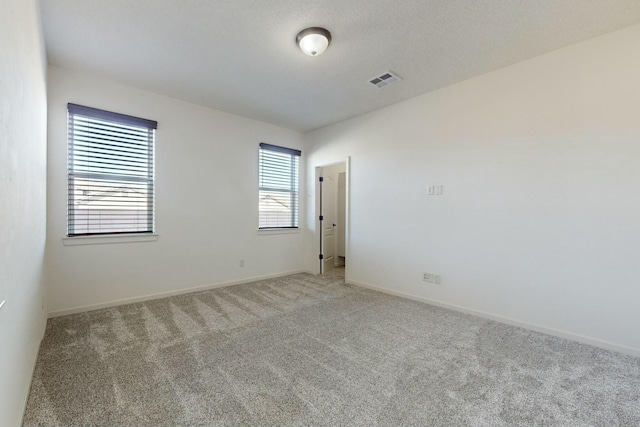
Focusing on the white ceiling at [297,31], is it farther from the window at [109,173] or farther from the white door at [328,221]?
the white door at [328,221]

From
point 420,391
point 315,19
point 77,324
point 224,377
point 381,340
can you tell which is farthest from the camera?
point 77,324

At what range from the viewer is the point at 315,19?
231cm

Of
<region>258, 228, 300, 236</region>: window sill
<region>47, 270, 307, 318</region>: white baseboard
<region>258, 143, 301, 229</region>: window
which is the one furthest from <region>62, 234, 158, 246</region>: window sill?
<region>258, 143, 301, 229</region>: window

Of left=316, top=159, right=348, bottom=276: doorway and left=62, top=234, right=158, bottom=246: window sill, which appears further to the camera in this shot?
left=316, top=159, right=348, bottom=276: doorway

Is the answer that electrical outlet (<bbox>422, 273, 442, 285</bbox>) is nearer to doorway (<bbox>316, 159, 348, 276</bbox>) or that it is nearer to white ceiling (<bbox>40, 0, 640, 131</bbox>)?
doorway (<bbox>316, 159, 348, 276</bbox>)

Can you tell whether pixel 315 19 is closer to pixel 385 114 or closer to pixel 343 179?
pixel 385 114

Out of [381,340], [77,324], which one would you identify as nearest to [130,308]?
[77,324]

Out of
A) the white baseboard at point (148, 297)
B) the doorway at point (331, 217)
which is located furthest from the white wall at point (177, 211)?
the doorway at point (331, 217)

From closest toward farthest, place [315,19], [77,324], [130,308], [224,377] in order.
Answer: [224,377] → [315,19] → [77,324] → [130,308]

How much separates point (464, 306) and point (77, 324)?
4.39 metres

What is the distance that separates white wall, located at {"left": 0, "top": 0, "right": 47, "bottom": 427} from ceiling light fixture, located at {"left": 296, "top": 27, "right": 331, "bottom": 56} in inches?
71.8

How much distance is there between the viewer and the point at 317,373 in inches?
81.6

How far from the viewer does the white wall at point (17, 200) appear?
1188 mm

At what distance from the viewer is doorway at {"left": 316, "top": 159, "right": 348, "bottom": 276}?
5.42 metres
